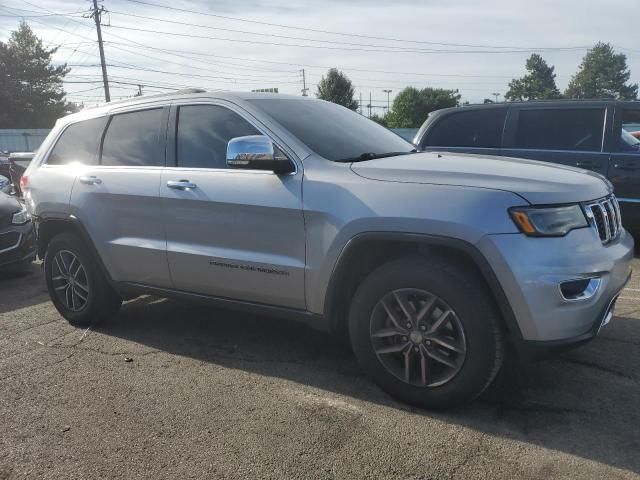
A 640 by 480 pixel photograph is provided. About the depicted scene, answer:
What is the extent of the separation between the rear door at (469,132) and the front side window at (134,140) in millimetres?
3808

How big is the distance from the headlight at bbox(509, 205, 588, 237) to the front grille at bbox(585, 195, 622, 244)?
19 centimetres

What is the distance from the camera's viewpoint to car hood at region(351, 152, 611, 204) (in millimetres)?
2990

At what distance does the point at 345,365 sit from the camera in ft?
12.9

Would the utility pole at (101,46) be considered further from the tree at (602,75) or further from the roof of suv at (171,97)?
the tree at (602,75)

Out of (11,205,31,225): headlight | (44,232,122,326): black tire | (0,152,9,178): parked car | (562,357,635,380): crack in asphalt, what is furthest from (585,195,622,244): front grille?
(0,152,9,178): parked car

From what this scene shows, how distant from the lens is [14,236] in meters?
6.79

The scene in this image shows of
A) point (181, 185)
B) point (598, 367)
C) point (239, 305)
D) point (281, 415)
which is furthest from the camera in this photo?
point (181, 185)

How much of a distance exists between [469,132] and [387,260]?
181 inches

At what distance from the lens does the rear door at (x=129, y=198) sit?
421cm

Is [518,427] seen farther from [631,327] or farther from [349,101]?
[349,101]

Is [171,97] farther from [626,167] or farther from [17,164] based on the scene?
[17,164]

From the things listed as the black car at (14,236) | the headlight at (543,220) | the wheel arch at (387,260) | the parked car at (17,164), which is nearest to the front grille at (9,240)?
the black car at (14,236)

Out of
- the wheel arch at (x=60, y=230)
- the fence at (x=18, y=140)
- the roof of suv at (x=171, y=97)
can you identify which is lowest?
the fence at (x=18, y=140)

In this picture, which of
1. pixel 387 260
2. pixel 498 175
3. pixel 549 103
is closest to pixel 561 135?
pixel 549 103
